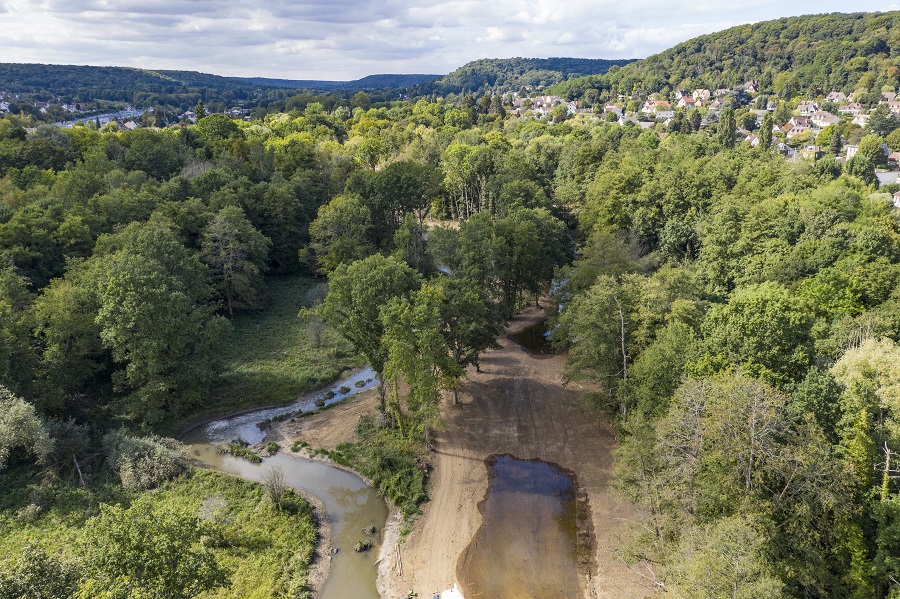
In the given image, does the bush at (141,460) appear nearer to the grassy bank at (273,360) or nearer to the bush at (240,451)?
the bush at (240,451)

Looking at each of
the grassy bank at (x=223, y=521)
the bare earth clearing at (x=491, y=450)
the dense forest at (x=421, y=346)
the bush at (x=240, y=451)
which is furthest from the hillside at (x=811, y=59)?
the grassy bank at (x=223, y=521)

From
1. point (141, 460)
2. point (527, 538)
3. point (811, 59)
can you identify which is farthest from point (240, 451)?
point (811, 59)

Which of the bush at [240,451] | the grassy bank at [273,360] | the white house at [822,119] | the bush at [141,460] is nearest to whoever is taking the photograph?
the bush at [141,460]

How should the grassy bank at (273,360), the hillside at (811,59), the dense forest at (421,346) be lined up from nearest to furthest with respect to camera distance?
1. the dense forest at (421,346)
2. the grassy bank at (273,360)
3. the hillside at (811,59)

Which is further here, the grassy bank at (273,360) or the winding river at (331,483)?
the grassy bank at (273,360)

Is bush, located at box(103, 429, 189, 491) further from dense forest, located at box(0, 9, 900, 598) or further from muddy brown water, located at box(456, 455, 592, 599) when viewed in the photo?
muddy brown water, located at box(456, 455, 592, 599)

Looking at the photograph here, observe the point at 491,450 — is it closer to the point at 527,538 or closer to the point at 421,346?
the point at 527,538

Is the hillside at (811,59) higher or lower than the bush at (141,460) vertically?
higher
